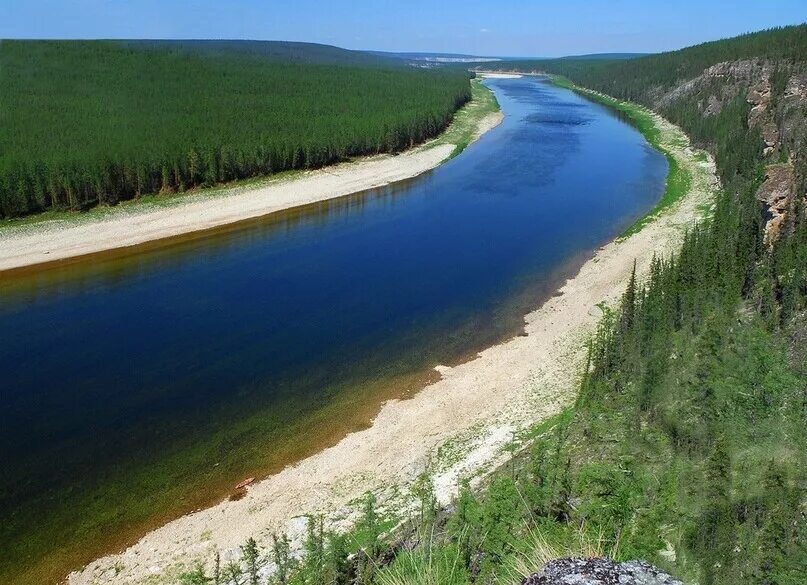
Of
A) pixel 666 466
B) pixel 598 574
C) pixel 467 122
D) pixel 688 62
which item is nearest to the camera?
pixel 598 574

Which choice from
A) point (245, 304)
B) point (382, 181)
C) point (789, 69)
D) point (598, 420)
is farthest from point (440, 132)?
point (598, 420)

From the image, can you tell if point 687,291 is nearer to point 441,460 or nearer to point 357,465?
point 441,460

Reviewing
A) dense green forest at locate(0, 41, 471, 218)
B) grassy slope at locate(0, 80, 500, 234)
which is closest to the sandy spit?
grassy slope at locate(0, 80, 500, 234)

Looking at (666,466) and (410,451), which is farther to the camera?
(410,451)

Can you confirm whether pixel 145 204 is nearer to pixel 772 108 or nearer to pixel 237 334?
pixel 237 334

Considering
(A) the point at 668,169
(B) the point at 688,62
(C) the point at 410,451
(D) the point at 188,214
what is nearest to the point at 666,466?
(C) the point at 410,451

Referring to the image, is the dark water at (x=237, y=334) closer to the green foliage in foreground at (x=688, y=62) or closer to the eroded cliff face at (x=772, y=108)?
the eroded cliff face at (x=772, y=108)
